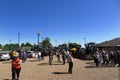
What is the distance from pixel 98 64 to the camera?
67.4 feet

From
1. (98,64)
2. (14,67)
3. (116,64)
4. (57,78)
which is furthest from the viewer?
(116,64)

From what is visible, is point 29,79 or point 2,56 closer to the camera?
point 29,79

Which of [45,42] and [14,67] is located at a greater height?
[45,42]

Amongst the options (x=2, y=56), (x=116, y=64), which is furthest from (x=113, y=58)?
(x=2, y=56)

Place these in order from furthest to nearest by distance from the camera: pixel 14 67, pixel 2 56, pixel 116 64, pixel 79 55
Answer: pixel 79 55 → pixel 2 56 → pixel 116 64 → pixel 14 67

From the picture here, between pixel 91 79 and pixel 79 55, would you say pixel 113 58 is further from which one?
pixel 79 55

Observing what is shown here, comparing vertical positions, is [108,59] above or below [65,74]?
above

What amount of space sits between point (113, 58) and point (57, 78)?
9504mm

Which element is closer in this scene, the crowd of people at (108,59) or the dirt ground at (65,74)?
the dirt ground at (65,74)

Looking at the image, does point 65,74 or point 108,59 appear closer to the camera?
point 65,74

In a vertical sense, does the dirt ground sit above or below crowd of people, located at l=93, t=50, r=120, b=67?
below

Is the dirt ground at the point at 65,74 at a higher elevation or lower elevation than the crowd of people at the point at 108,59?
lower

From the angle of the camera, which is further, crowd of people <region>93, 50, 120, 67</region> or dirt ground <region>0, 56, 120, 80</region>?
crowd of people <region>93, 50, 120, 67</region>

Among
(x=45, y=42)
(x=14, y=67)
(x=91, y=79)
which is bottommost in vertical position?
(x=91, y=79)
